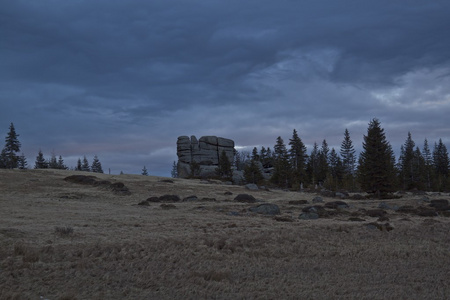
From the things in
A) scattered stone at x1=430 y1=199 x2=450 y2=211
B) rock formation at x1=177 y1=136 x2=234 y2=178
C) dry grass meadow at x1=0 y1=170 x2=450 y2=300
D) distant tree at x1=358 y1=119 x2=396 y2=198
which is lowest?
dry grass meadow at x1=0 y1=170 x2=450 y2=300

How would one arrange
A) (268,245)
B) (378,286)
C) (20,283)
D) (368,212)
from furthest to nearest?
(368,212) < (268,245) < (378,286) < (20,283)

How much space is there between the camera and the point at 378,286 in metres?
10.5

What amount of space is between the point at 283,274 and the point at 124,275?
5154 millimetres

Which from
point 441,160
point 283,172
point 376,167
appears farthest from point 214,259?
point 441,160

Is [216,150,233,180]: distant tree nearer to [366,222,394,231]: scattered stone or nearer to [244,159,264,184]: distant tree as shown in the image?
[244,159,264,184]: distant tree

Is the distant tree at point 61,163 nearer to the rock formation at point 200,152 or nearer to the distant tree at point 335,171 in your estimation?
the rock formation at point 200,152

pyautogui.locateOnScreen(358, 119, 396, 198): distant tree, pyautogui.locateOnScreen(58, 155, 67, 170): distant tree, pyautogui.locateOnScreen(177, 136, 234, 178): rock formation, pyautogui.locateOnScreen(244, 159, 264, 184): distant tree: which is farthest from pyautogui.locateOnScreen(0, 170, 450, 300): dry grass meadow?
pyautogui.locateOnScreen(58, 155, 67, 170): distant tree

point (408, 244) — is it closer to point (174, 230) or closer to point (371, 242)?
point (371, 242)

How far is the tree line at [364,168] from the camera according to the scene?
49.0 meters

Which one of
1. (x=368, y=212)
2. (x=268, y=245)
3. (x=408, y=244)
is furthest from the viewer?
(x=368, y=212)

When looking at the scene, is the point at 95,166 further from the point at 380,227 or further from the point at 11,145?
the point at 380,227

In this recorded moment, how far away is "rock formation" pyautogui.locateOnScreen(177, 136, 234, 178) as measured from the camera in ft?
334

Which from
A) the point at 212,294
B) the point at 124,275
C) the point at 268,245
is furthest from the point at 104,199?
the point at 212,294

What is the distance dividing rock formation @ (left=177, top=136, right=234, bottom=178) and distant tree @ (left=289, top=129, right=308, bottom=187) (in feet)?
85.7
